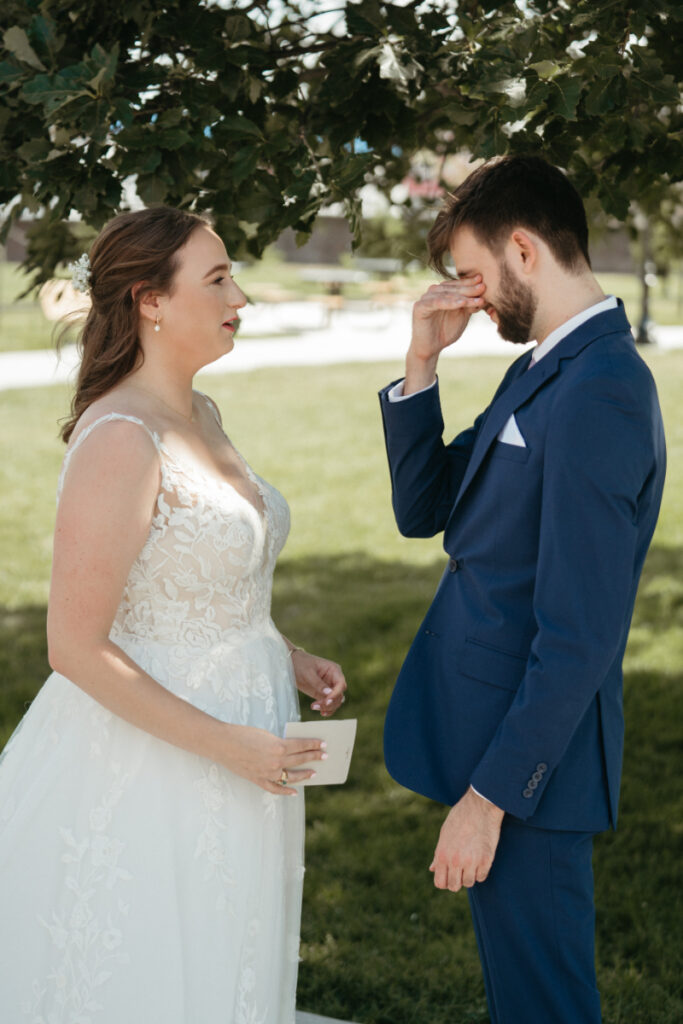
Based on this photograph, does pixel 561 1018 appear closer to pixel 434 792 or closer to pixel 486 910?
pixel 486 910

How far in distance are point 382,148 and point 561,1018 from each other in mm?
2310

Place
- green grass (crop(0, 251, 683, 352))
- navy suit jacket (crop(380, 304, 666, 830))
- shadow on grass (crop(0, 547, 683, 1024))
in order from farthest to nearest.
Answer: green grass (crop(0, 251, 683, 352)), shadow on grass (crop(0, 547, 683, 1024)), navy suit jacket (crop(380, 304, 666, 830))

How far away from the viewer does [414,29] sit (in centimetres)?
277

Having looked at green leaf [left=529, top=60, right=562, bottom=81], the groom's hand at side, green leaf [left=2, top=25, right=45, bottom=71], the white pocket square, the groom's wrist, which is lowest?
the groom's hand at side

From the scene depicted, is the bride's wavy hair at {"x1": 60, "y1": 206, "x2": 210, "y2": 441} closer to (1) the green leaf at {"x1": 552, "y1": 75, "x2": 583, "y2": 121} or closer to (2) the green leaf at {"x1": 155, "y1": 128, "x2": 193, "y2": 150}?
(2) the green leaf at {"x1": 155, "y1": 128, "x2": 193, "y2": 150}

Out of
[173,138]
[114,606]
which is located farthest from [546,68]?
[114,606]

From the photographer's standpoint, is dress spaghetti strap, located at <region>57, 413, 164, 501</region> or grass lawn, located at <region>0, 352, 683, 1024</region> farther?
grass lawn, located at <region>0, 352, 683, 1024</region>

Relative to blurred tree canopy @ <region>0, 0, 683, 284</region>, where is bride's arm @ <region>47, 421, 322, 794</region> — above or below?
below

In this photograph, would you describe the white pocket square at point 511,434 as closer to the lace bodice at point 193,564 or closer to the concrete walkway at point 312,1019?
the lace bodice at point 193,564

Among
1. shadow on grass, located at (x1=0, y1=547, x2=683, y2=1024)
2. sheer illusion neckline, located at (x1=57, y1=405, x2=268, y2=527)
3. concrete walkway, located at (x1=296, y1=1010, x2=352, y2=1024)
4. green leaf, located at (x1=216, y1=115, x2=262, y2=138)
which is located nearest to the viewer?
sheer illusion neckline, located at (x1=57, y1=405, x2=268, y2=527)

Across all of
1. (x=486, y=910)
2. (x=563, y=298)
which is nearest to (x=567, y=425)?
(x=563, y=298)

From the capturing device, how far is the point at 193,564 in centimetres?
243

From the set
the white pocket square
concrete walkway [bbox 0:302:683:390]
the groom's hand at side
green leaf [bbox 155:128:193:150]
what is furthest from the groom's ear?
concrete walkway [bbox 0:302:683:390]

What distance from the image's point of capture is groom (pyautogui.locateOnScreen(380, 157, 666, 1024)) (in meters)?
2.04
